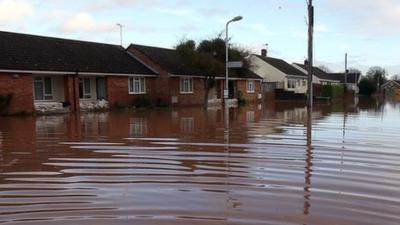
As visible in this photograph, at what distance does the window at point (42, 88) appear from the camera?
3081cm

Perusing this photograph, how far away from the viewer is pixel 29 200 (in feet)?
21.0

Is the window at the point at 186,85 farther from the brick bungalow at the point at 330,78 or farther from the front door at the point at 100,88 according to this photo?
the brick bungalow at the point at 330,78

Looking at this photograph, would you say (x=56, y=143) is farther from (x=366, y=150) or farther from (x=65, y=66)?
(x=65, y=66)

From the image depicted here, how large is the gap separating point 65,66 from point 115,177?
24.0m

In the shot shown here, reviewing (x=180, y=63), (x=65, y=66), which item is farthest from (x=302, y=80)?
(x=65, y=66)

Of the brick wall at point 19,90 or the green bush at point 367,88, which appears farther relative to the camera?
the green bush at point 367,88

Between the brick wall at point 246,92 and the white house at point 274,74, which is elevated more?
the white house at point 274,74

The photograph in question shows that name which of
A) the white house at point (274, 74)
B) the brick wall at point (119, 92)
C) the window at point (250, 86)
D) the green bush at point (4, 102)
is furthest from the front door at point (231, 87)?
the green bush at point (4, 102)

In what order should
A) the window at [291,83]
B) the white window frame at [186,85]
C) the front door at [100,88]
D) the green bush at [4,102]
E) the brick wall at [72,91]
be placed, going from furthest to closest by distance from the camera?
1. the window at [291,83]
2. the white window frame at [186,85]
3. the front door at [100,88]
4. the brick wall at [72,91]
5. the green bush at [4,102]

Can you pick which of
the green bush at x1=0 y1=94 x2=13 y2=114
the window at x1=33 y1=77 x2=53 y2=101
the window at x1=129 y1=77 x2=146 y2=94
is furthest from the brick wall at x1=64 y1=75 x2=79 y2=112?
the window at x1=129 y1=77 x2=146 y2=94

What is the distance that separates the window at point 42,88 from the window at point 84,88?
8.93ft

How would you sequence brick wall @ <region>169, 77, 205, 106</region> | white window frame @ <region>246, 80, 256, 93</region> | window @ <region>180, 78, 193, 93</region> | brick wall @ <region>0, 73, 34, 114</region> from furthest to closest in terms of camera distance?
white window frame @ <region>246, 80, 256, 93</region> → window @ <region>180, 78, 193, 93</region> → brick wall @ <region>169, 77, 205, 106</region> → brick wall @ <region>0, 73, 34, 114</region>

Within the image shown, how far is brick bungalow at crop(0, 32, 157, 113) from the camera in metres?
27.8

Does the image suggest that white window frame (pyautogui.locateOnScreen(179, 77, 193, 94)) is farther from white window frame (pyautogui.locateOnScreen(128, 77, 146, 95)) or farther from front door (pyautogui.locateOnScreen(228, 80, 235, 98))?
front door (pyautogui.locateOnScreen(228, 80, 235, 98))
